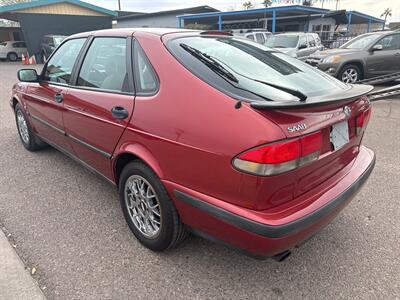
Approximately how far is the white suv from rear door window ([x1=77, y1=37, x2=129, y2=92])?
27177 mm

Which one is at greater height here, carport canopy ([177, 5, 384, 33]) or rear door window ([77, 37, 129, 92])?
carport canopy ([177, 5, 384, 33])

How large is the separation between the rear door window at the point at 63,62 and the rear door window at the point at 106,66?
306 mm

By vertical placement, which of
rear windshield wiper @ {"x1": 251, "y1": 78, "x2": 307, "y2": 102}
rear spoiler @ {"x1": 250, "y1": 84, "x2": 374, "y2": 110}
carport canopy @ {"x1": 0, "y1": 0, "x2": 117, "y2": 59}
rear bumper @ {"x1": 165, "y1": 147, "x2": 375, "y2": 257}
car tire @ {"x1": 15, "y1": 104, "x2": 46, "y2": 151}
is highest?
carport canopy @ {"x1": 0, "y1": 0, "x2": 117, "y2": 59}

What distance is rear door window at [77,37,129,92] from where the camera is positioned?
8.73 ft

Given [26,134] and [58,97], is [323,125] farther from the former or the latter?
[26,134]

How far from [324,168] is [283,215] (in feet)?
1.63

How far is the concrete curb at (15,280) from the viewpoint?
216cm

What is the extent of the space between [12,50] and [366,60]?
85.7 feet

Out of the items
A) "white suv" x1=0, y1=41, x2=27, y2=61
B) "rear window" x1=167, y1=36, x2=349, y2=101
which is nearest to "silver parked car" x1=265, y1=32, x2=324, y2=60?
"rear window" x1=167, y1=36, x2=349, y2=101

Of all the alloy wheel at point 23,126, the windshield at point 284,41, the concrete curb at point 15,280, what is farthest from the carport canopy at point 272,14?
the concrete curb at point 15,280

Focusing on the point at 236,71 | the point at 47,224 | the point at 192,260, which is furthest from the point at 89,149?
the point at 236,71

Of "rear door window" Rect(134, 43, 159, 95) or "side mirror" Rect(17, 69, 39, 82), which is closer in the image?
"rear door window" Rect(134, 43, 159, 95)

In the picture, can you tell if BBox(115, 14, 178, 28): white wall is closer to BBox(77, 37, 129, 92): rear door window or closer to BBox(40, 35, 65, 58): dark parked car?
BBox(40, 35, 65, 58): dark parked car

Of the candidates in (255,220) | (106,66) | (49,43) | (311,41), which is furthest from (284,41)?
(49,43)
